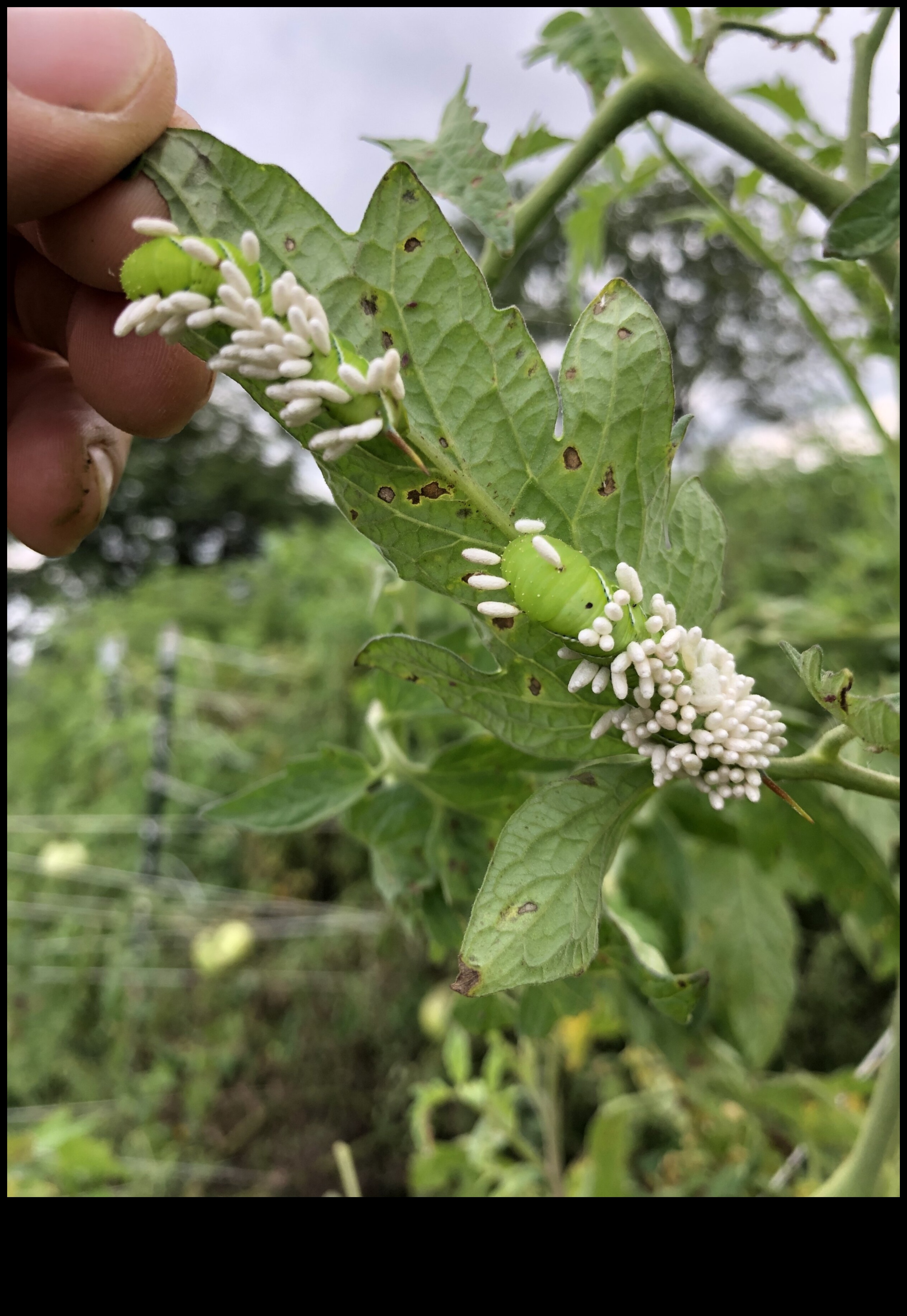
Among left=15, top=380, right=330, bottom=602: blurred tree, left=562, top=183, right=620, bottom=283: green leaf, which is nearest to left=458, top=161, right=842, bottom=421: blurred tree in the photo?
left=15, top=380, right=330, bottom=602: blurred tree

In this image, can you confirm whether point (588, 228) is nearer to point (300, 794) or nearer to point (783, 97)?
point (783, 97)

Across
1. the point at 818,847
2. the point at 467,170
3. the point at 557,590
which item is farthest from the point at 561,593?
the point at 818,847

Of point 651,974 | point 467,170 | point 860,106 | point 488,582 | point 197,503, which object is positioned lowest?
point 197,503

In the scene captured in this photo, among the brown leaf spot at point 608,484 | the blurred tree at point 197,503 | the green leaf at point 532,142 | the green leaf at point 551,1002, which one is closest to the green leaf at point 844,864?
the green leaf at point 551,1002

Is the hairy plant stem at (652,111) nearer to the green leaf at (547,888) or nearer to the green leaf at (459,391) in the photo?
the green leaf at (459,391)

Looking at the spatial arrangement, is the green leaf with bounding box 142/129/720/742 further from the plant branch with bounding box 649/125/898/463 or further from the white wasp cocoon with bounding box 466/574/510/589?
the plant branch with bounding box 649/125/898/463

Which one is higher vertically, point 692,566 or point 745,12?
point 745,12
